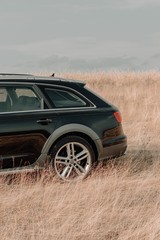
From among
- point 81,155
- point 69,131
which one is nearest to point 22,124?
point 69,131

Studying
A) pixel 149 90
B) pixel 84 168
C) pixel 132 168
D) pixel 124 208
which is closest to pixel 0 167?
pixel 84 168

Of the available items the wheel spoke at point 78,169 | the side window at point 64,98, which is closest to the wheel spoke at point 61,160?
the wheel spoke at point 78,169

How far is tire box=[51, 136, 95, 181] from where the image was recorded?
23.8 ft

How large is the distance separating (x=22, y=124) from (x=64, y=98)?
0.88m

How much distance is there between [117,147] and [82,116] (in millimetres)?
799

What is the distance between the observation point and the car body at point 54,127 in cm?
696

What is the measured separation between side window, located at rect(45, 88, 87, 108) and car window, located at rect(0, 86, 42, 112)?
0.24 meters

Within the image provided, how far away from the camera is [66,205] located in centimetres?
601

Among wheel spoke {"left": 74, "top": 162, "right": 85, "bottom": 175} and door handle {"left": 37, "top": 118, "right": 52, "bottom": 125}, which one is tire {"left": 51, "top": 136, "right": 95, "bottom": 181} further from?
door handle {"left": 37, "top": 118, "right": 52, "bottom": 125}

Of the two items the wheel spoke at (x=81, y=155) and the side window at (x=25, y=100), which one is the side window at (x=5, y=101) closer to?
the side window at (x=25, y=100)

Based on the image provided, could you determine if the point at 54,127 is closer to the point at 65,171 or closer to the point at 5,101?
the point at 65,171

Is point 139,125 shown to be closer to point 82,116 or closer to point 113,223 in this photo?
point 82,116

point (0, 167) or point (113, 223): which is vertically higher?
point (0, 167)

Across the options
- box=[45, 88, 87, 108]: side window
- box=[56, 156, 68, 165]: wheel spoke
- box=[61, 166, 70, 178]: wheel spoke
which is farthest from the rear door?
box=[61, 166, 70, 178]: wheel spoke
